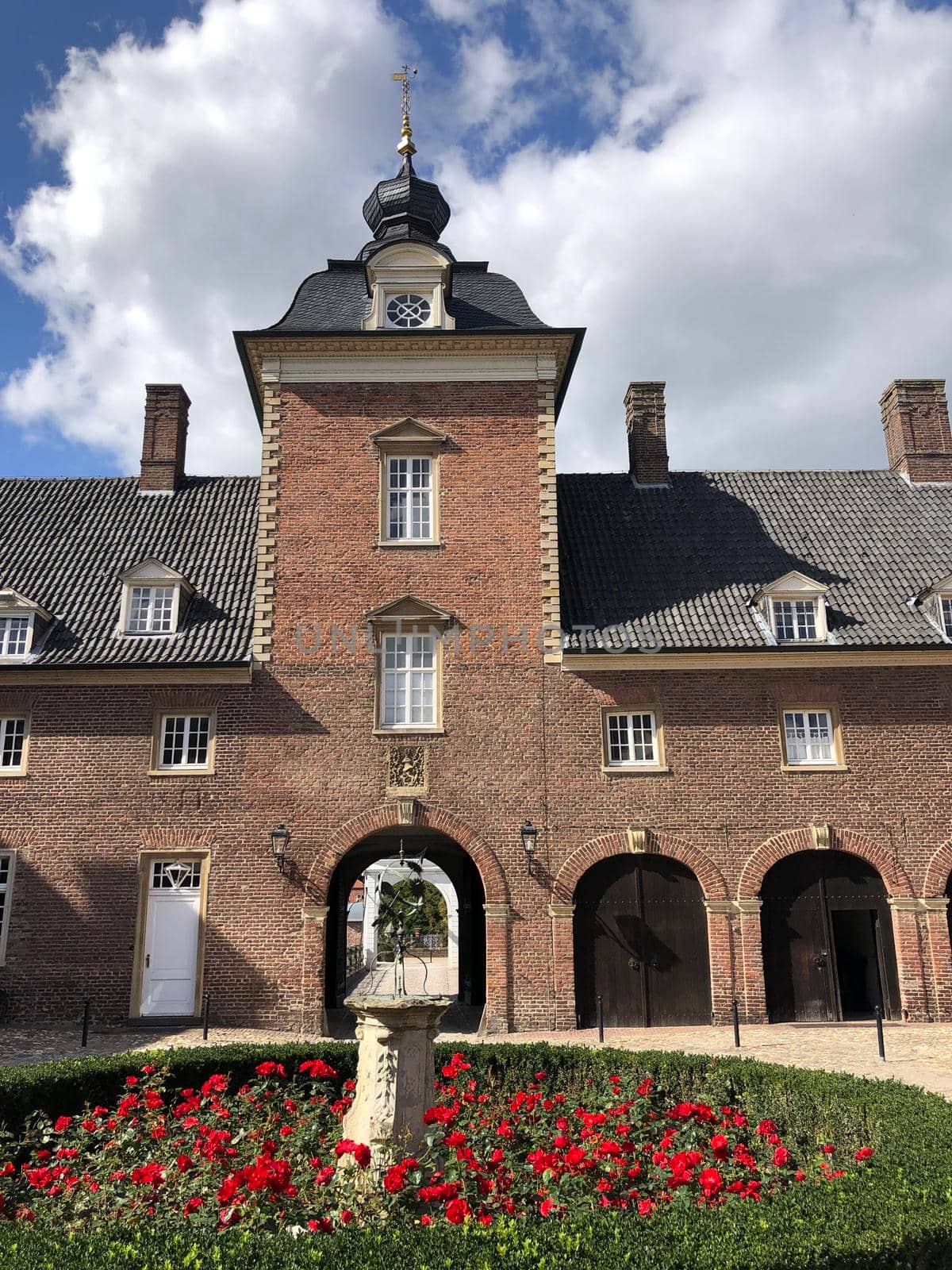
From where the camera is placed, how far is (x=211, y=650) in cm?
1902

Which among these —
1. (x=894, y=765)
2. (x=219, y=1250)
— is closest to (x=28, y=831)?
(x=219, y=1250)

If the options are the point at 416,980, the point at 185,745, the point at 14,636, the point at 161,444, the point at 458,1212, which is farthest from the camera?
the point at 416,980

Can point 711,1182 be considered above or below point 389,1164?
above

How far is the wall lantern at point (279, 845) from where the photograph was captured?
1784cm

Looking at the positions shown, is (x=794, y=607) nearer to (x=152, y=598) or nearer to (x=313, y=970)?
(x=313, y=970)

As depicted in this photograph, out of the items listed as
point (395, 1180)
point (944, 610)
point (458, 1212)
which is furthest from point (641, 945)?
point (458, 1212)

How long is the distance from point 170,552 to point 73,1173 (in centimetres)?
1499

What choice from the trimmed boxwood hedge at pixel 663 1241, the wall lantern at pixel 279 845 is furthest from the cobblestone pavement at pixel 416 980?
the trimmed boxwood hedge at pixel 663 1241

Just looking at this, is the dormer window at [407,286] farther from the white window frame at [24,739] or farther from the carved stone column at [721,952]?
the carved stone column at [721,952]

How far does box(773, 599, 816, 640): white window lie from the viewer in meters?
19.4

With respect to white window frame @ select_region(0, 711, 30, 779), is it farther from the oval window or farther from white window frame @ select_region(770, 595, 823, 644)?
white window frame @ select_region(770, 595, 823, 644)

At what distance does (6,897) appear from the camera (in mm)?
17922

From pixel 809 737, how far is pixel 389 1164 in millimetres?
13298

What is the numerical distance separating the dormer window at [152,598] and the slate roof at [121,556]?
285 mm
